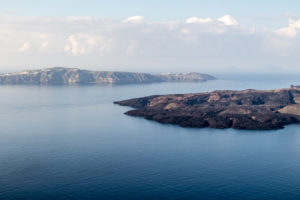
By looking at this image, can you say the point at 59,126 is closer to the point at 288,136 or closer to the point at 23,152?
the point at 23,152

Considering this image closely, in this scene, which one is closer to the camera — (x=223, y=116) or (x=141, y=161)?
(x=141, y=161)

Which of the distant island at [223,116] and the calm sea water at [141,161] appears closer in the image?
the calm sea water at [141,161]

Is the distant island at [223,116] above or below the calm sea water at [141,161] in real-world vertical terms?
above

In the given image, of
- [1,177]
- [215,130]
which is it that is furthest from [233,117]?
[1,177]

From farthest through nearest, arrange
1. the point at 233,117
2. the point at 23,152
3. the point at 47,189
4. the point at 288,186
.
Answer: the point at 233,117, the point at 23,152, the point at 288,186, the point at 47,189

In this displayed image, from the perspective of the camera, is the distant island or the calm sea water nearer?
the calm sea water

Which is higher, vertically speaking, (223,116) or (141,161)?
(223,116)

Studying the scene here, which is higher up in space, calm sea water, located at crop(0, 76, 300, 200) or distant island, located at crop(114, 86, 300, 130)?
distant island, located at crop(114, 86, 300, 130)

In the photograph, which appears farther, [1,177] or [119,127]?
[119,127]
